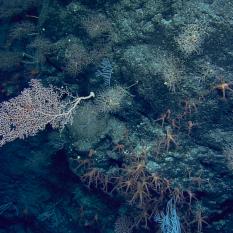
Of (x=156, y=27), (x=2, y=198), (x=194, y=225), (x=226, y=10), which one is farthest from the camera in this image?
(x=2, y=198)

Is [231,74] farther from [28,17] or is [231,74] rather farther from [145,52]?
[28,17]

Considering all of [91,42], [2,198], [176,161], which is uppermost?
[91,42]

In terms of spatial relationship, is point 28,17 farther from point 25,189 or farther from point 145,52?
point 25,189

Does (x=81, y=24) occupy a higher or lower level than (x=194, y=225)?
higher

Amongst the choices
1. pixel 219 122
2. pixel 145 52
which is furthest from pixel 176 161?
pixel 145 52

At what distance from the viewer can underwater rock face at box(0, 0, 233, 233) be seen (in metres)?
3.84

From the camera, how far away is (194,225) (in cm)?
422

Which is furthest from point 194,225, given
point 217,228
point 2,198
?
point 2,198

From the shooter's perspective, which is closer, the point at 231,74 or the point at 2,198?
the point at 231,74

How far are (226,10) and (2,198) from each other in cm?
543

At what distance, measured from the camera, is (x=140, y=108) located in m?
4.28

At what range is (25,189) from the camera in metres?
5.77

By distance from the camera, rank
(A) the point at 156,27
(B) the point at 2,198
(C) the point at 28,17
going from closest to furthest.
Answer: (A) the point at 156,27 → (C) the point at 28,17 → (B) the point at 2,198

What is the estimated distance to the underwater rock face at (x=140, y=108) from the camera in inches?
151
